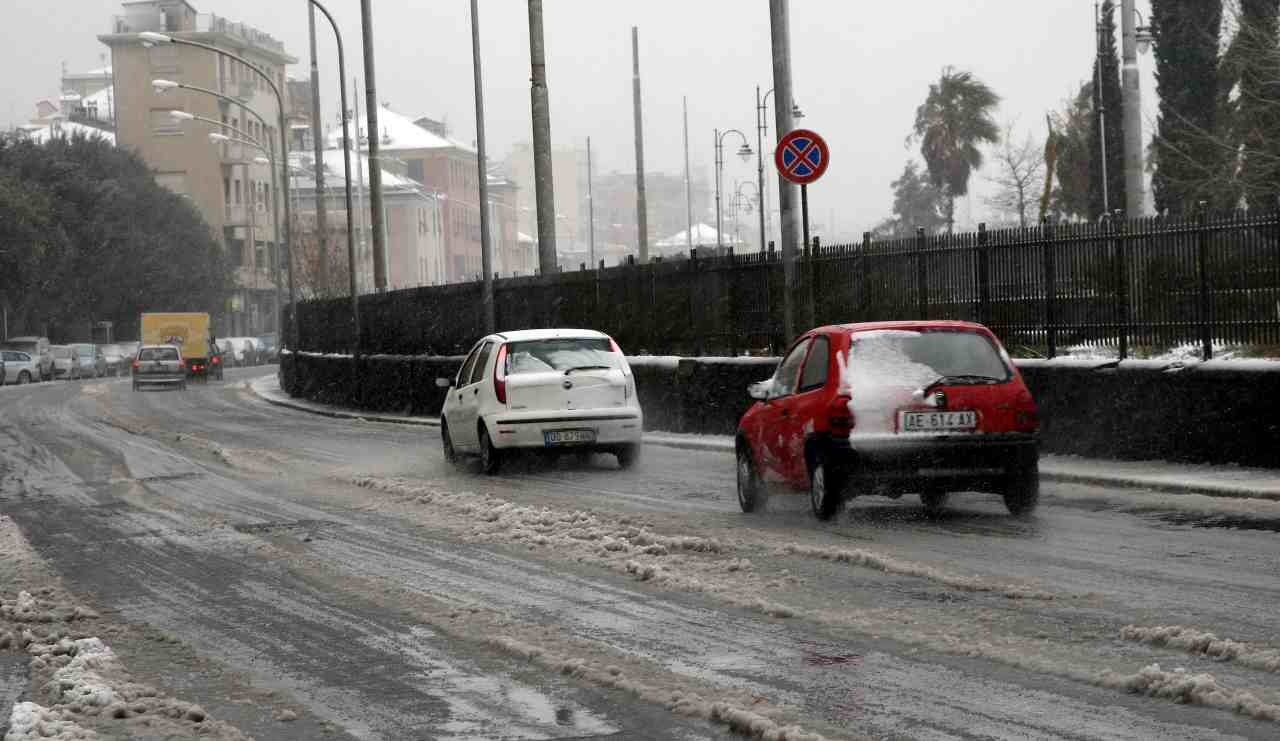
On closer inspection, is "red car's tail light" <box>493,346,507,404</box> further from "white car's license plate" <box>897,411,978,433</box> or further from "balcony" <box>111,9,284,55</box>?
"balcony" <box>111,9,284,55</box>

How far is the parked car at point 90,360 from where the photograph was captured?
8456 cm

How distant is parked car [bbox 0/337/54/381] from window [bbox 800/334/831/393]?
6813 cm

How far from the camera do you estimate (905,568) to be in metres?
11.2

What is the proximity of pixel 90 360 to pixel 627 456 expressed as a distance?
68821 millimetres

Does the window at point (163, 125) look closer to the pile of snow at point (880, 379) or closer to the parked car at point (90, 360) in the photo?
the parked car at point (90, 360)

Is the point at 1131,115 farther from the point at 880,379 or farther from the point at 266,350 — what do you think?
the point at 266,350

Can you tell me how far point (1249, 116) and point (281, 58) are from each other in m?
86.4

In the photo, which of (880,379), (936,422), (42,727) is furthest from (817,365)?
(42,727)

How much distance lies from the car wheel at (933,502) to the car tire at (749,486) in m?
1.27

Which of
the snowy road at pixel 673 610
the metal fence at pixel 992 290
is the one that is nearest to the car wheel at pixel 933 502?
the snowy road at pixel 673 610

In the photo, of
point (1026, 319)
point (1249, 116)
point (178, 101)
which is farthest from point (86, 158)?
point (1026, 319)

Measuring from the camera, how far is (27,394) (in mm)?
57469

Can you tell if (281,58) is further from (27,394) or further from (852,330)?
(852,330)

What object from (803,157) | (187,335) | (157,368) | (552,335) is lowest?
(157,368)
